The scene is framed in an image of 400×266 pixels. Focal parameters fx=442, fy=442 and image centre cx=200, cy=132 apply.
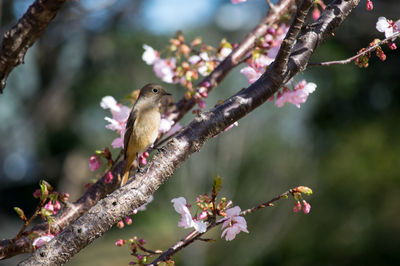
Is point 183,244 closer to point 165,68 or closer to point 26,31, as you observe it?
point 26,31

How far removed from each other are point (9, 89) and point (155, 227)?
529 cm

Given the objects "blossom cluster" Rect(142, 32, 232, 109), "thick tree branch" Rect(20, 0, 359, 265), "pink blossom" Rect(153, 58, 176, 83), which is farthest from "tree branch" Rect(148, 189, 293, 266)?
"pink blossom" Rect(153, 58, 176, 83)

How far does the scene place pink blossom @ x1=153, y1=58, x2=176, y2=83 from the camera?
7.91ft

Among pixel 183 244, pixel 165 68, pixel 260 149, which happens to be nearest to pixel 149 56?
pixel 165 68

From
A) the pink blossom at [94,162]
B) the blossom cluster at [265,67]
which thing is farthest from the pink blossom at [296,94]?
the pink blossom at [94,162]

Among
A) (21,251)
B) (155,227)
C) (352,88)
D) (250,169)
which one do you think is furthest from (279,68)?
(155,227)

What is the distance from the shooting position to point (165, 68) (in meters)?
2.43

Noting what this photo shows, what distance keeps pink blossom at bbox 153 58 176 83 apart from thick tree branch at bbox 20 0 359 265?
1.06 metres

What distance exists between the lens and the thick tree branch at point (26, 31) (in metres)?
1.44

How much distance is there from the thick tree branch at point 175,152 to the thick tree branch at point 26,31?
1.94 ft

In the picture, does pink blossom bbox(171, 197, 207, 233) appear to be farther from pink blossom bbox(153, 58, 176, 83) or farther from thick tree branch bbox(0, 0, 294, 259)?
pink blossom bbox(153, 58, 176, 83)

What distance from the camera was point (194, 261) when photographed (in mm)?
7988

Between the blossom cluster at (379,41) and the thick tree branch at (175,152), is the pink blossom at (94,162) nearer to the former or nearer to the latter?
the thick tree branch at (175,152)

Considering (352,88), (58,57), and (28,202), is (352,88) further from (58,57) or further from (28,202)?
(28,202)
